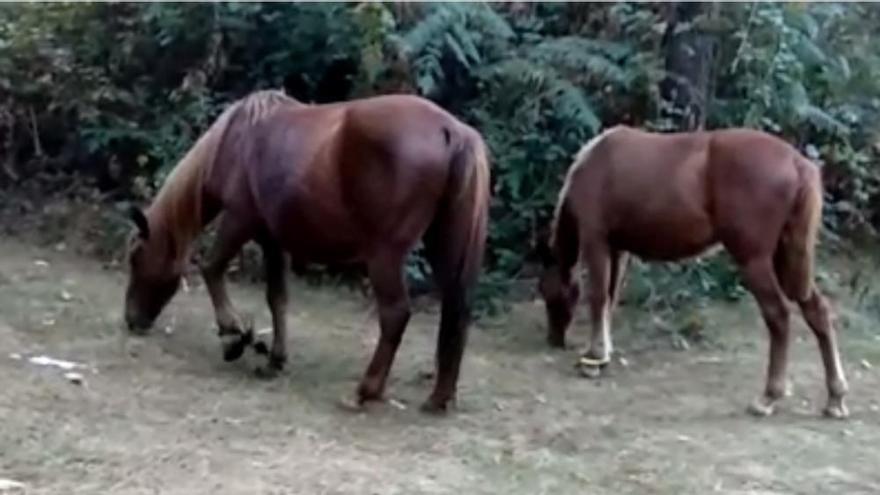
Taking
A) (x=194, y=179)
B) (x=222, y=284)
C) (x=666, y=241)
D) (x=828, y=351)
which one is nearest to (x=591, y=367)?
(x=666, y=241)

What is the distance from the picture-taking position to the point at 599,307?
7090 millimetres

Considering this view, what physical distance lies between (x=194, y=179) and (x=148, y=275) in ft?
1.90

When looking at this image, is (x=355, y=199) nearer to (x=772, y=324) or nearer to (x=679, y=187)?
(x=679, y=187)

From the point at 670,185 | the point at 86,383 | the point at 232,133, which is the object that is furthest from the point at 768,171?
the point at 86,383

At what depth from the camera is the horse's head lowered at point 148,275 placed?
6.81 meters

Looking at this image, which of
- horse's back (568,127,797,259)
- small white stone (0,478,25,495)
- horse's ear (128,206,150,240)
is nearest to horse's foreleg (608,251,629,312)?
horse's back (568,127,797,259)

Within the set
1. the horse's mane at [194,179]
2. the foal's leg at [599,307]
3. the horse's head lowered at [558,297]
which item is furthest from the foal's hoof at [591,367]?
the horse's mane at [194,179]

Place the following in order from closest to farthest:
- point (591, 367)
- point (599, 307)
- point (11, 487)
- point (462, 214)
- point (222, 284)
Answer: point (11, 487)
point (462, 214)
point (222, 284)
point (591, 367)
point (599, 307)

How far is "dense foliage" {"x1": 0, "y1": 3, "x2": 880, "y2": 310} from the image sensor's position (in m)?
8.64

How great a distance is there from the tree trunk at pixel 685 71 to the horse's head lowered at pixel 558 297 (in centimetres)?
173

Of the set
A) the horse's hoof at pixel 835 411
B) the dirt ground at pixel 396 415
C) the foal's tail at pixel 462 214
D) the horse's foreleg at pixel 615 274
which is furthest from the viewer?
the horse's foreleg at pixel 615 274

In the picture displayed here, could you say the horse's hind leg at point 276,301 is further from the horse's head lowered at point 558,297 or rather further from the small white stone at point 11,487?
the small white stone at point 11,487

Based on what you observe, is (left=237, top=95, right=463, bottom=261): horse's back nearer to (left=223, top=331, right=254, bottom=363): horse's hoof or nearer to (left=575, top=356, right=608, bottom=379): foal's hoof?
(left=223, top=331, right=254, bottom=363): horse's hoof

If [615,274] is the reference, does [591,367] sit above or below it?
below
